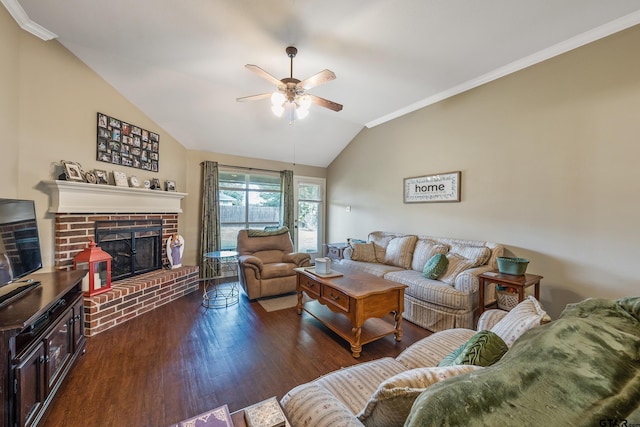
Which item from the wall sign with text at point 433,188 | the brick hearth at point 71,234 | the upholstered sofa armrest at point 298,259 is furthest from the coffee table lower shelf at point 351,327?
the brick hearth at point 71,234

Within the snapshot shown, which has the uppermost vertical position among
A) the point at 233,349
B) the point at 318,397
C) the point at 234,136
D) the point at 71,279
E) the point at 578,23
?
the point at 578,23

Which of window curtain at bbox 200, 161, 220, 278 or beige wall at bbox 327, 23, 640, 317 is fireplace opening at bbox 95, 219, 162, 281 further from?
beige wall at bbox 327, 23, 640, 317

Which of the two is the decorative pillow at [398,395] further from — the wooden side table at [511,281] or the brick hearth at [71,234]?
the brick hearth at [71,234]

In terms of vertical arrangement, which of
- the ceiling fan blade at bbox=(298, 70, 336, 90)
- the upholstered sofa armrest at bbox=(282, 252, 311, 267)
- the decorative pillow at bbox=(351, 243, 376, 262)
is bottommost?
the upholstered sofa armrest at bbox=(282, 252, 311, 267)

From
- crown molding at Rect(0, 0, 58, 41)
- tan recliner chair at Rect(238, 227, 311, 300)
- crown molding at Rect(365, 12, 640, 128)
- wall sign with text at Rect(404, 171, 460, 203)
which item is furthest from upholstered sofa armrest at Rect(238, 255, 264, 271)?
crown molding at Rect(365, 12, 640, 128)

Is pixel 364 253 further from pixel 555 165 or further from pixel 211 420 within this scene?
pixel 211 420

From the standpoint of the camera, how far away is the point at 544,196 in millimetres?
2789

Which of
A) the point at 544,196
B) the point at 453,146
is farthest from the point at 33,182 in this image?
the point at 544,196

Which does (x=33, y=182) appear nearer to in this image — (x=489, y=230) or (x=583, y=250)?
(x=489, y=230)

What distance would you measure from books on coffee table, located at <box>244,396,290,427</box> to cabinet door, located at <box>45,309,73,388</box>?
165 centimetres

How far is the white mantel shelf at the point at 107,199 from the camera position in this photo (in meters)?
2.71

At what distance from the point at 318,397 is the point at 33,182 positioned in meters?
3.46

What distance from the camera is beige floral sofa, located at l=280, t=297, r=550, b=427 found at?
81 cm

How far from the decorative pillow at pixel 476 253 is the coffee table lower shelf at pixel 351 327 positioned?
1.29 m
